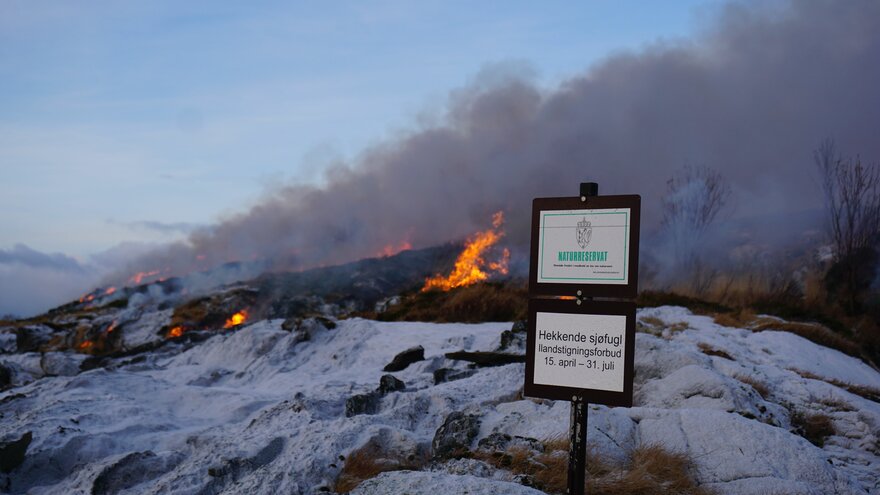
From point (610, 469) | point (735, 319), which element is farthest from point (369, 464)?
point (735, 319)

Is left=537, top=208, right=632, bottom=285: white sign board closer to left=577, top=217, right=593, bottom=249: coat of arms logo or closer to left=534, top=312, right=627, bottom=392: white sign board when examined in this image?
left=577, top=217, right=593, bottom=249: coat of arms logo

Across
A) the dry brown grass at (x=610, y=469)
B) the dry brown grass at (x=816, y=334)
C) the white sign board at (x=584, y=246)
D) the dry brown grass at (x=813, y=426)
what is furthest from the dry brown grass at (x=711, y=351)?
the white sign board at (x=584, y=246)

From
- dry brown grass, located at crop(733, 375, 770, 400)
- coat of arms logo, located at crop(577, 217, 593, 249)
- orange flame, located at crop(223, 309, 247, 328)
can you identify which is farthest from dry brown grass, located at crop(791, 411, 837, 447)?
orange flame, located at crop(223, 309, 247, 328)

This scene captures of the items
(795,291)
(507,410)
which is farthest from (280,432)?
(795,291)

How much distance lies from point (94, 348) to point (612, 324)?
2507cm

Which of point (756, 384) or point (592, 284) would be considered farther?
point (756, 384)

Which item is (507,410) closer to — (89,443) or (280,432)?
(280,432)

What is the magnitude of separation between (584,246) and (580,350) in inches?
31.3

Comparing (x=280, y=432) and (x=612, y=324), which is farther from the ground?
(x=612, y=324)

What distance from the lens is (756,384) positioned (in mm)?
9820

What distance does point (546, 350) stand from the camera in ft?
17.0

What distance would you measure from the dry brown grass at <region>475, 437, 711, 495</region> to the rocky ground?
0.42 feet

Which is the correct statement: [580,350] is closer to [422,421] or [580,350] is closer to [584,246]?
[584,246]

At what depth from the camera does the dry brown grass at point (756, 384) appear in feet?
31.5
